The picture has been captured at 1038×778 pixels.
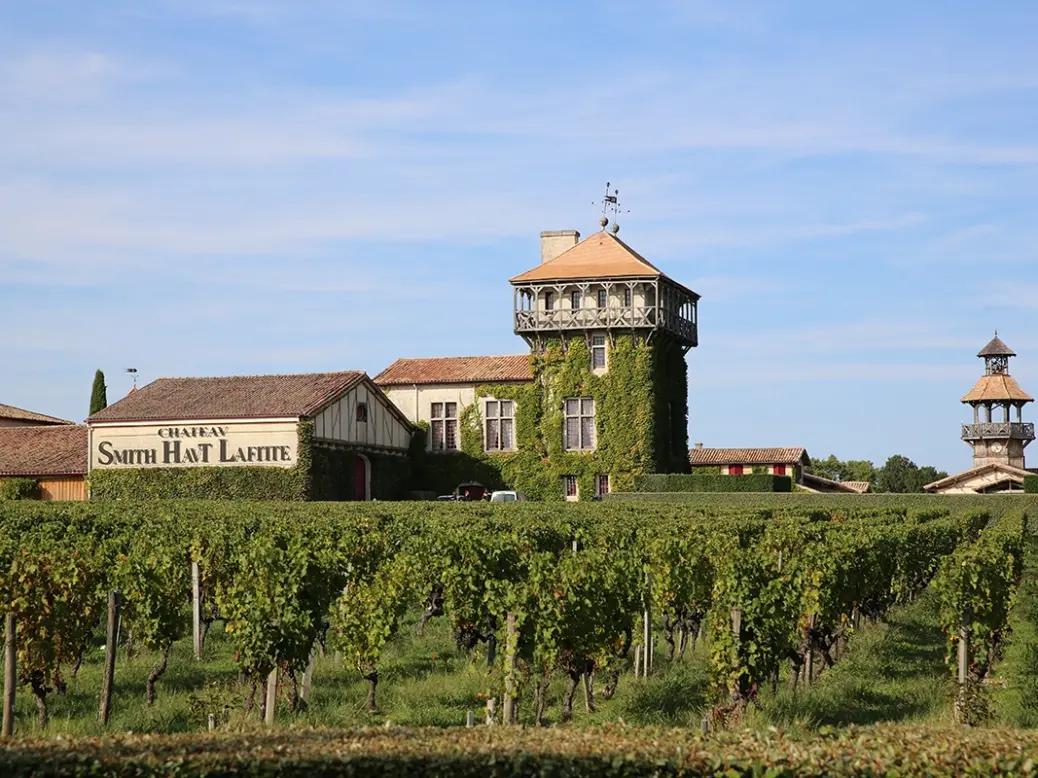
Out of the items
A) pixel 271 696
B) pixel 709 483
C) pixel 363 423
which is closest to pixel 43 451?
pixel 363 423

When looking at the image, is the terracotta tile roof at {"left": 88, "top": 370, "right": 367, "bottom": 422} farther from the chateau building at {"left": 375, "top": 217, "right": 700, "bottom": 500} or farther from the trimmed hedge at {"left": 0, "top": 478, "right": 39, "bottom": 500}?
the chateau building at {"left": 375, "top": 217, "right": 700, "bottom": 500}

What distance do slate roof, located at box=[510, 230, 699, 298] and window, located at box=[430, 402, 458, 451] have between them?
6262mm

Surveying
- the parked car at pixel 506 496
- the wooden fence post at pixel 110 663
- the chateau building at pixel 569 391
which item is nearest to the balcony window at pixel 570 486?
the chateau building at pixel 569 391

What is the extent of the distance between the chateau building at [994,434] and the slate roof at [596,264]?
26.8m

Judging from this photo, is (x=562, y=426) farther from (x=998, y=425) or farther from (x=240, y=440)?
(x=998, y=425)

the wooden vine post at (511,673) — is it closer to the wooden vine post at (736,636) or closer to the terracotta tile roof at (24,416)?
the wooden vine post at (736,636)

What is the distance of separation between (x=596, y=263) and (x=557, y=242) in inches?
188

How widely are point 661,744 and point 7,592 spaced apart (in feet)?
28.8

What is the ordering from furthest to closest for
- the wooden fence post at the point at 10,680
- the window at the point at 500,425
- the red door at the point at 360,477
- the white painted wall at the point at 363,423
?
the window at the point at 500,425 < the red door at the point at 360,477 < the white painted wall at the point at 363,423 < the wooden fence post at the point at 10,680

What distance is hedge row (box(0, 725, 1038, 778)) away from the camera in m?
7.32

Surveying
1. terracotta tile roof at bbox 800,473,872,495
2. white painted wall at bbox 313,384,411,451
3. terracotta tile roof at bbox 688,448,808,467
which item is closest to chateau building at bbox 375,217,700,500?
white painted wall at bbox 313,384,411,451

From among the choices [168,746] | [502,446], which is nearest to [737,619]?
[168,746]

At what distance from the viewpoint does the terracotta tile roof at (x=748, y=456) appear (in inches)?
2889

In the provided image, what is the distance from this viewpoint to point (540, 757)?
7.54 meters
